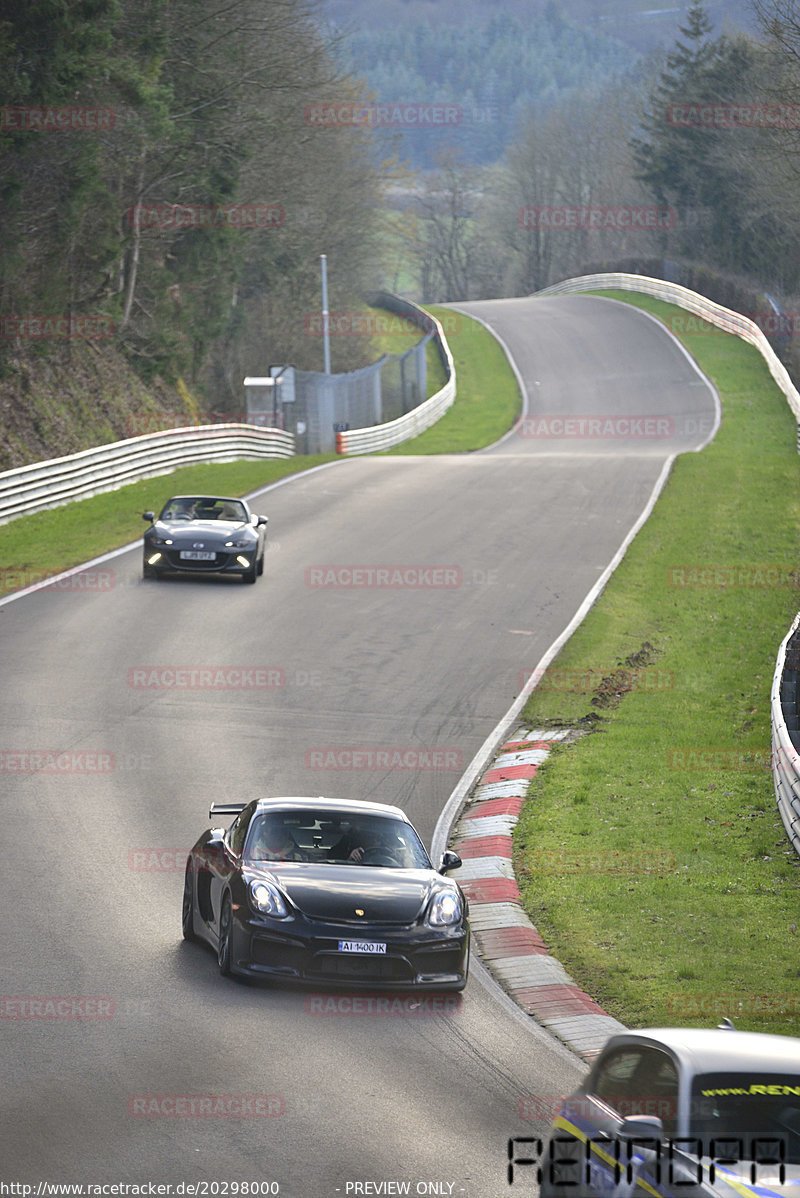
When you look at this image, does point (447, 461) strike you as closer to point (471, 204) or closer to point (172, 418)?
point (172, 418)

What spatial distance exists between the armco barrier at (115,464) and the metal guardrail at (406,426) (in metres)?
3.78

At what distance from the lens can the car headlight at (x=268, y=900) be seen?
32.6 ft

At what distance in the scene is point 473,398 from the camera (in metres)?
64.0

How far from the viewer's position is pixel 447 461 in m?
42.2

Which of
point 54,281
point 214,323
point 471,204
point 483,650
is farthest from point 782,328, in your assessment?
point 471,204

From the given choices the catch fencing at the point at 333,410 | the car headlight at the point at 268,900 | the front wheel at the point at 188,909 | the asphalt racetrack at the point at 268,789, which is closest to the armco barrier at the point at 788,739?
the asphalt racetrack at the point at 268,789

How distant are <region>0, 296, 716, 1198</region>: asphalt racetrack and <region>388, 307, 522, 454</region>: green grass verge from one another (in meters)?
15.3

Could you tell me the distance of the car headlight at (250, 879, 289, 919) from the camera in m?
9.92

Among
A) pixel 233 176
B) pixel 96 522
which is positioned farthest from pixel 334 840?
pixel 233 176

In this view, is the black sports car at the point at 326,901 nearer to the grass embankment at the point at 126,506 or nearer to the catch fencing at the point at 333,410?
the grass embankment at the point at 126,506

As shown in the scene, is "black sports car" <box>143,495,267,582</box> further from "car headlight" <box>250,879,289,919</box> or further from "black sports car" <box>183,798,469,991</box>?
"car headlight" <box>250,879,289,919</box>

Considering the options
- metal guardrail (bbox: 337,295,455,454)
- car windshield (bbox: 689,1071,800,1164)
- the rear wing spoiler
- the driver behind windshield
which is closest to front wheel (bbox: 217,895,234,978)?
the driver behind windshield

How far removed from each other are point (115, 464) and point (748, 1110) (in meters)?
31.1

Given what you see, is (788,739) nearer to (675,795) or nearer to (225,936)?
(675,795)
